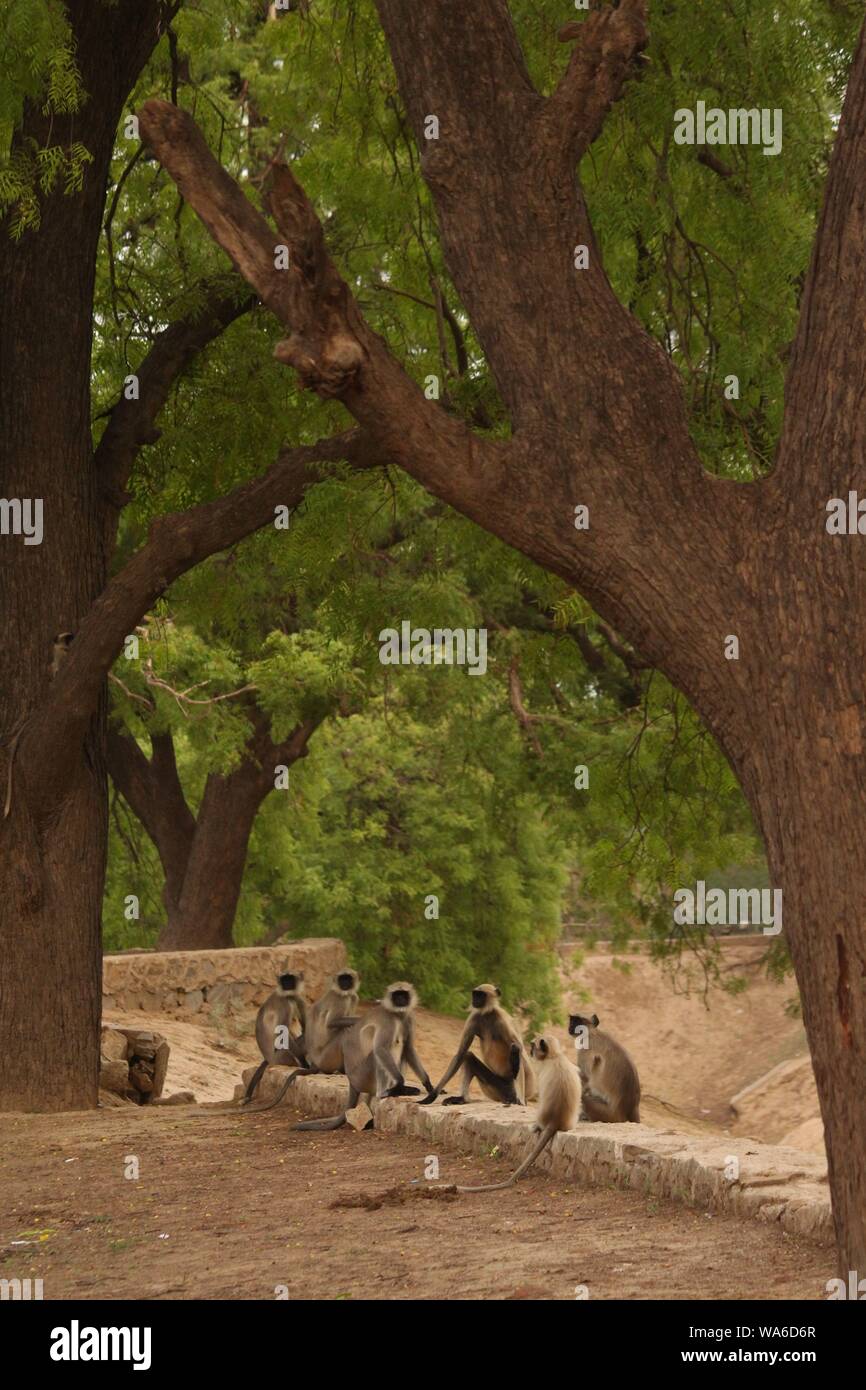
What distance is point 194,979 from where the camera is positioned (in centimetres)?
1748

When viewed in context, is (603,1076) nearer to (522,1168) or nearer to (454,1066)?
(454,1066)

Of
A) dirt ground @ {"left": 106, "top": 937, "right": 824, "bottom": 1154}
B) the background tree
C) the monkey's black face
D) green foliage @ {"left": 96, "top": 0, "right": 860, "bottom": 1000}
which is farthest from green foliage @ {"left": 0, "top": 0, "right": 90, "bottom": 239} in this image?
dirt ground @ {"left": 106, "top": 937, "right": 824, "bottom": 1154}

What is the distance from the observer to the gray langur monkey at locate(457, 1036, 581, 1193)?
723 cm

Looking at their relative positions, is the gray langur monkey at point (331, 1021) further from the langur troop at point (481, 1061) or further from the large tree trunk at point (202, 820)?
the large tree trunk at point (202, 820)

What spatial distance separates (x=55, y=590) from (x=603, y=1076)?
16.0ft

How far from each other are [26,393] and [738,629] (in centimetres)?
676

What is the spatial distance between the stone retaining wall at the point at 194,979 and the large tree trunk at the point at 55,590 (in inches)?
256

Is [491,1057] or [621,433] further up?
[621,433]

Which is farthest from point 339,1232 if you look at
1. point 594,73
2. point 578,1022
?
point 594,73

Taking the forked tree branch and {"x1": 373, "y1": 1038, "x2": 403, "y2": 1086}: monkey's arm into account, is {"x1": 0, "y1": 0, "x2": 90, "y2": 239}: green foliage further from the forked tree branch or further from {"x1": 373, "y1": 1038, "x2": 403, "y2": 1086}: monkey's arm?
{"x1": 373, "y1": 1038, "x2": 403, "y2": 1086}: monkey's arm

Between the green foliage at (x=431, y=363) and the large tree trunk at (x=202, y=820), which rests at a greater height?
the green foliage at (x=431, y=363)

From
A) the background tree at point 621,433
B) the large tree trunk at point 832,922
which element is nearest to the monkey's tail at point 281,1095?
the background tree at point 621,433

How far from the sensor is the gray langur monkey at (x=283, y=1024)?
10.9m

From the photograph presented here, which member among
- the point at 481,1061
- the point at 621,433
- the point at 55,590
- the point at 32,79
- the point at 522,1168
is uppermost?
the point at 32,79
